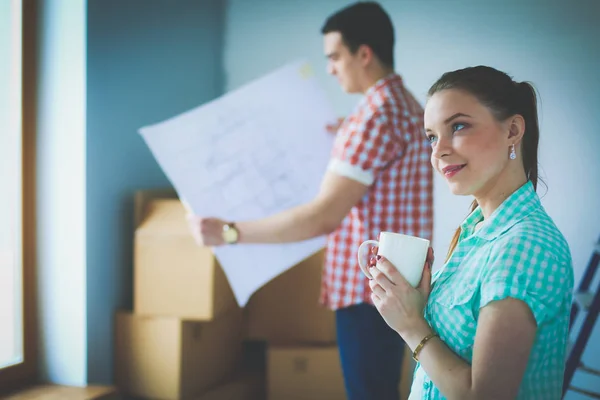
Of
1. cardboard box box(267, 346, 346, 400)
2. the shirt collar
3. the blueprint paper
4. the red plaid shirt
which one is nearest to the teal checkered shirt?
the shirt collar

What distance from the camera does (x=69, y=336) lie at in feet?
5.96

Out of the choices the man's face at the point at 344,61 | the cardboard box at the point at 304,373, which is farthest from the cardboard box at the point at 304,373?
the man's face at the point at 344,61

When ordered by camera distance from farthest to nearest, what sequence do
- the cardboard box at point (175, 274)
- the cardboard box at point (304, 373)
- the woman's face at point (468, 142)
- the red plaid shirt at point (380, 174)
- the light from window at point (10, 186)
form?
the cardboard box at point (304, 373) → the cardboard box at point (175, 274) → the light from window at point (10, 186) → the red plaid shirt at point (380, 174) → the woman's face at point (468, 142)

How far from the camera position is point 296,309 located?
208 centimetres

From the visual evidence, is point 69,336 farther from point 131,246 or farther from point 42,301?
point 131,246

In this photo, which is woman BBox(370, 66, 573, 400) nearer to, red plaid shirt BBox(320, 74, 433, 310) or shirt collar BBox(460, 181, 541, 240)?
shirt collar BBox(460, 181, 541, 240)

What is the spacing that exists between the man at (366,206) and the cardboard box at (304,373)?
643 mm

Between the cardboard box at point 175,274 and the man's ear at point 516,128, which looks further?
the cardboard box at point 175,274

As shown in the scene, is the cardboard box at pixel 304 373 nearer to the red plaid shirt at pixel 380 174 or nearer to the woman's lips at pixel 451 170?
the red plaid shirt at pixel 380 174

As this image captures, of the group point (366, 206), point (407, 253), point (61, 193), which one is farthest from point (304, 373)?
point (407, 253)

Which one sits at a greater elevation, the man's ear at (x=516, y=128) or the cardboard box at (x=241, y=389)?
the man's ear at (x=516, y=128)

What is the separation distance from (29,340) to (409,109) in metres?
1.37

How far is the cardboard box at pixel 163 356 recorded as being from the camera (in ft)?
5.98

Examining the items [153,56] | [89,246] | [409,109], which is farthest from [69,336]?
[409,109]
